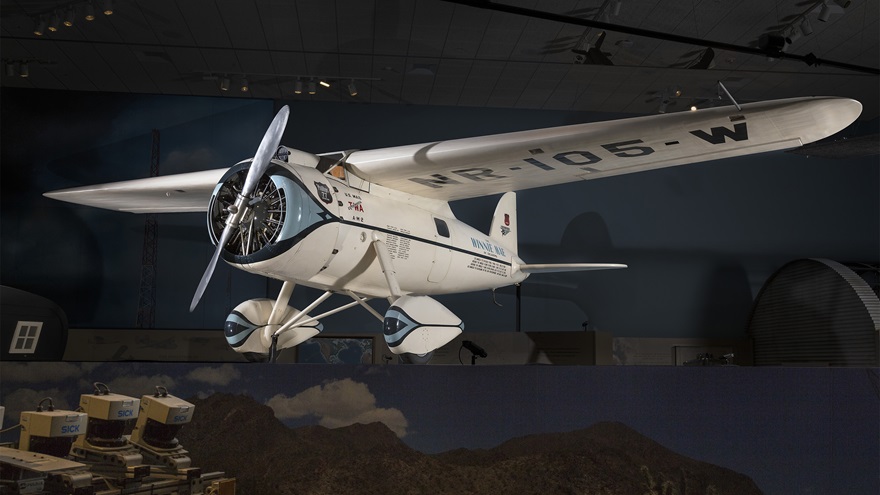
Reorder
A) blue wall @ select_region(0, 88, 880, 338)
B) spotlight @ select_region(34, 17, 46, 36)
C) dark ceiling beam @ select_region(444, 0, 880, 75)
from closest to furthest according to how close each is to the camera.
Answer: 1. dark ceiling beam @ select_region(444, 0, 880, 75)
2. spotlight @ select_region(34, 17, 46, 36)
3. blue wall @ select_region(0, 88, 880, 338)

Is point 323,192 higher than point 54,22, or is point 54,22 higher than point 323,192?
point 54,22

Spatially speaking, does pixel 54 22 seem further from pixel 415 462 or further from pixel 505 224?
pixel 415 462

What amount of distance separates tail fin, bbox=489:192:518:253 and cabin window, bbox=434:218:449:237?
1.34 m

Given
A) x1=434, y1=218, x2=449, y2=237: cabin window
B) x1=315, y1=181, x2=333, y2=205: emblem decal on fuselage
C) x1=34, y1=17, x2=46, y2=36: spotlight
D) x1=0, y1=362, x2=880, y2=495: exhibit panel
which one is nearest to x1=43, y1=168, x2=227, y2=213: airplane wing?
x1=315, y1=181, x2=333, y2=205: emblem decal on fuselage

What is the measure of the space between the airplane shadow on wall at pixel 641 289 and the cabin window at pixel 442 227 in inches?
152

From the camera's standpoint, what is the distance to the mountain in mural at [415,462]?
486 centimetres

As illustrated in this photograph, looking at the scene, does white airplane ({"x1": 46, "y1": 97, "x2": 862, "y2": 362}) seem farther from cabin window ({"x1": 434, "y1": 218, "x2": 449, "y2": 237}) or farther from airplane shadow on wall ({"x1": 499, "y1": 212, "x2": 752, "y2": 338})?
airplane shadow on wall ({"x1": 499, "y1": 212, "x2": 752, "y2": 338})

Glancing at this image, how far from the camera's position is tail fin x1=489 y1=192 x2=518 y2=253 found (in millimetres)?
8570

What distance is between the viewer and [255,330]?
6.45 meters

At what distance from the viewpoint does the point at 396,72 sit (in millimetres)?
10062

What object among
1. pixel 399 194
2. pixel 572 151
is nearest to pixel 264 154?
pixel 399 194

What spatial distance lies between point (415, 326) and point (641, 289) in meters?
6.25

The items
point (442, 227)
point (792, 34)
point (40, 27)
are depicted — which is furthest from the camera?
point (792, 34)

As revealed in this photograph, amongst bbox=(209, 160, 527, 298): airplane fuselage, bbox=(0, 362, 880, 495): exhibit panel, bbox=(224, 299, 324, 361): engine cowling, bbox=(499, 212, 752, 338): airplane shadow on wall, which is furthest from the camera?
bbox=(499, 212, 752, 338): airplane shadow on wall
